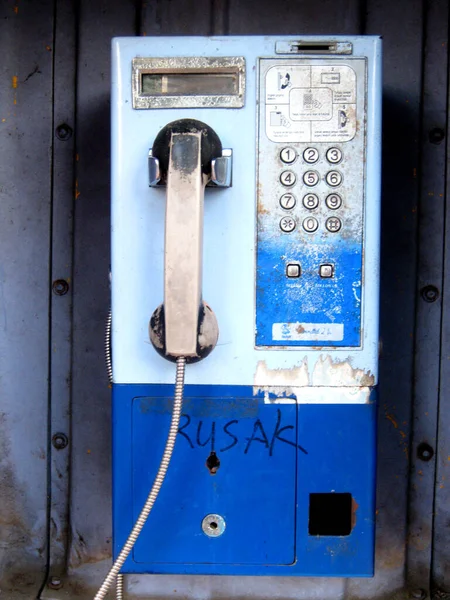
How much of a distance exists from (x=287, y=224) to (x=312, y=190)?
69 millimetres

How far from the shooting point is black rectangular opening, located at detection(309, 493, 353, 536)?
42.3 inches

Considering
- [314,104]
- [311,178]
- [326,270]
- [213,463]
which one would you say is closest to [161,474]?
[213,463]

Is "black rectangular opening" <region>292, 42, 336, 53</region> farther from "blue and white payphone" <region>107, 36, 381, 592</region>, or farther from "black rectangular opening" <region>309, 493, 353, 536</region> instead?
"black rectangular opening" <region>309, 493, 353, 536</region>

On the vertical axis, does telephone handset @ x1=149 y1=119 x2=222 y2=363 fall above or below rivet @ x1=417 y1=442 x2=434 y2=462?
above

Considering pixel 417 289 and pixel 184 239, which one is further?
pixel 417 289

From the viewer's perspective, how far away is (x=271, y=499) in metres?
1.07

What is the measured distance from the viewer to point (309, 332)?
1042mm

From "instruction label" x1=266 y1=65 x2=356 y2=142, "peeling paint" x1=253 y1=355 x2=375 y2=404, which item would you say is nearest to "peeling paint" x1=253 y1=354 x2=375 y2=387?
"peeling paint" x1=253 y1=355 x2=375 y2=404

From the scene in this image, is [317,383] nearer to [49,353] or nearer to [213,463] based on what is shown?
[213,463]

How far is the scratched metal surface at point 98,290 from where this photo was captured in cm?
141

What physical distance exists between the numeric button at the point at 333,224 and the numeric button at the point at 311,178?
6 cm

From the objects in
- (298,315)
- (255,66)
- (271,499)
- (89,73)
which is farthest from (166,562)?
(89,73)

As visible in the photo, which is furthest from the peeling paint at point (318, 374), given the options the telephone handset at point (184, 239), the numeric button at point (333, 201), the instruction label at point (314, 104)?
the instruction label at point (314, 104)

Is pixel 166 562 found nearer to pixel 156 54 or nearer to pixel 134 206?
pixel 134 206
